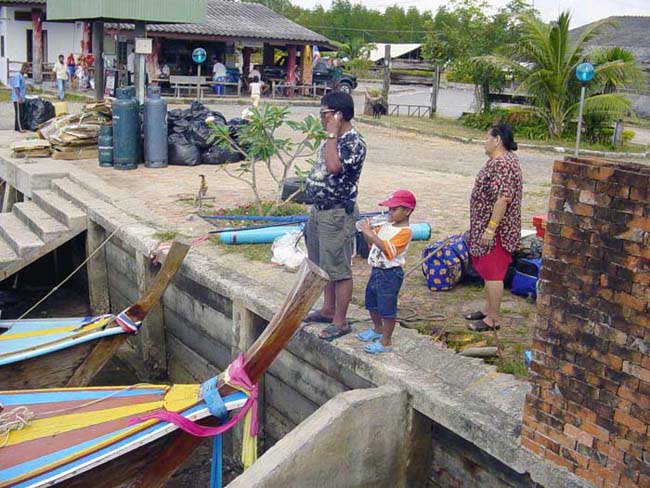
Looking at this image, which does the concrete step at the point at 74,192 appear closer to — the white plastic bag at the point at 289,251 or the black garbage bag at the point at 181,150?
the black garbage bag at the point at 181,150

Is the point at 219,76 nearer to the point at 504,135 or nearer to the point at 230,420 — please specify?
the point at 504,135

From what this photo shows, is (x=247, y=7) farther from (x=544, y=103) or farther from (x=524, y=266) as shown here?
(x=524, y=266)

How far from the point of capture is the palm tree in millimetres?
→ 19828

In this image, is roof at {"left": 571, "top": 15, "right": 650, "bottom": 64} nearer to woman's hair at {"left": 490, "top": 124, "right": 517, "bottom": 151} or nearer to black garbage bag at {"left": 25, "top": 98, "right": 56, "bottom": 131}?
black garbage bag at {"left": 25, "top": 98, "right": 56, "bottom": 131}

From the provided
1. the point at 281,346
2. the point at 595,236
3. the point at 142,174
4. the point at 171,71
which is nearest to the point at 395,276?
the point at 281,346

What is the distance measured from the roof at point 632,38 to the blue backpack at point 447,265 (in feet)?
91.3

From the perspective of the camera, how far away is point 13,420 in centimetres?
521

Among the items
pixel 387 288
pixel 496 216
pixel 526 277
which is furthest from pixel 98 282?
pixel 496 216

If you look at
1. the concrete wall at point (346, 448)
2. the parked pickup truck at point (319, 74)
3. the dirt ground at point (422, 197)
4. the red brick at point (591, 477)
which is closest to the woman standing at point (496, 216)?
the dirt ground at point (422, 197)

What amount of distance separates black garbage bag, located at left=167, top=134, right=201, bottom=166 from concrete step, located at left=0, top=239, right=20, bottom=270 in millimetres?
3694

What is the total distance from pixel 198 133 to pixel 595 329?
10.1 m

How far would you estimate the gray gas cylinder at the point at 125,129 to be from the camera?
40.6 feet

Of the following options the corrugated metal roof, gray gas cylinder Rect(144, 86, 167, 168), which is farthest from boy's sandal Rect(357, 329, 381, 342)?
the corrugated metal roof

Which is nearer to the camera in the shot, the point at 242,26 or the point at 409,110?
the point at 409,110
